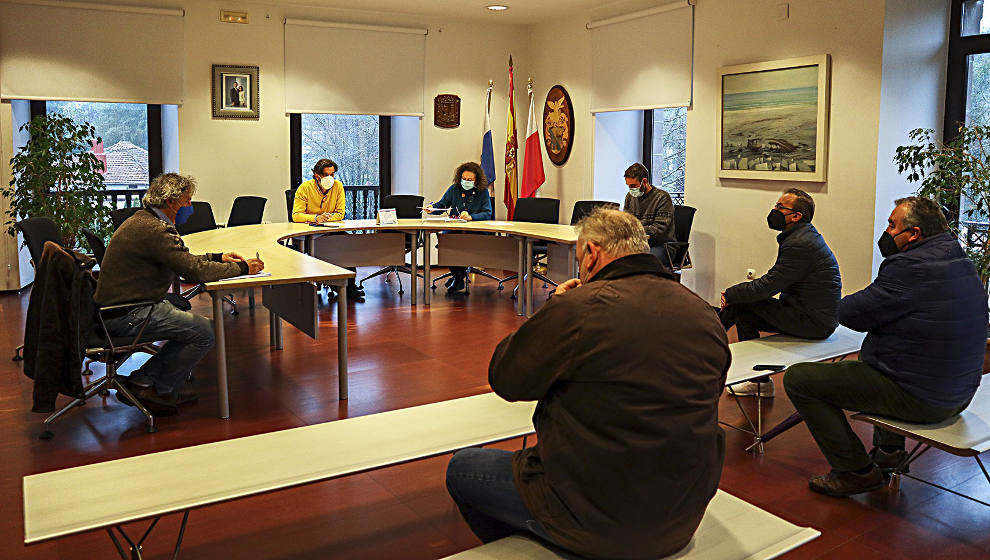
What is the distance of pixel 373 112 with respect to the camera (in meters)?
9.24

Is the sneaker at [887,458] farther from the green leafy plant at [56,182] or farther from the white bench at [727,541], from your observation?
the green leafy plant at [56,182]

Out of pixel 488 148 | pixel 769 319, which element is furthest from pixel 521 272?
pixel 769 319

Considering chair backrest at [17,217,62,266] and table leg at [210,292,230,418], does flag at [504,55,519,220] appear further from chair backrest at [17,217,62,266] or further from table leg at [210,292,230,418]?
table leg at [210,292,230,418]

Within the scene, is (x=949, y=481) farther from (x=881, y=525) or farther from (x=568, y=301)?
(x=568, y=301)

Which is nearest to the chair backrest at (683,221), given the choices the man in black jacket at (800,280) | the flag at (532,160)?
the flag at (532,160)

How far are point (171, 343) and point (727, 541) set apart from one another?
321 cm

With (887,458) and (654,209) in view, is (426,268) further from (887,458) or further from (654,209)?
(887,458)

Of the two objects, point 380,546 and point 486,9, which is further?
point 486,9

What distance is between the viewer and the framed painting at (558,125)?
30.4ft

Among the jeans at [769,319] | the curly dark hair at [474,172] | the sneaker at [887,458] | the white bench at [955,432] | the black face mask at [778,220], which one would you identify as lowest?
the sneaker at [887,458]

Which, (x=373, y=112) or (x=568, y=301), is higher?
(x=373, y=112)

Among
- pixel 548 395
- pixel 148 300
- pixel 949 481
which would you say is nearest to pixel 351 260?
pixel 148 300

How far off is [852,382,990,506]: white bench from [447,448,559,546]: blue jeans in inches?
64.0

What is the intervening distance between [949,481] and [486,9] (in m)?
6.81
